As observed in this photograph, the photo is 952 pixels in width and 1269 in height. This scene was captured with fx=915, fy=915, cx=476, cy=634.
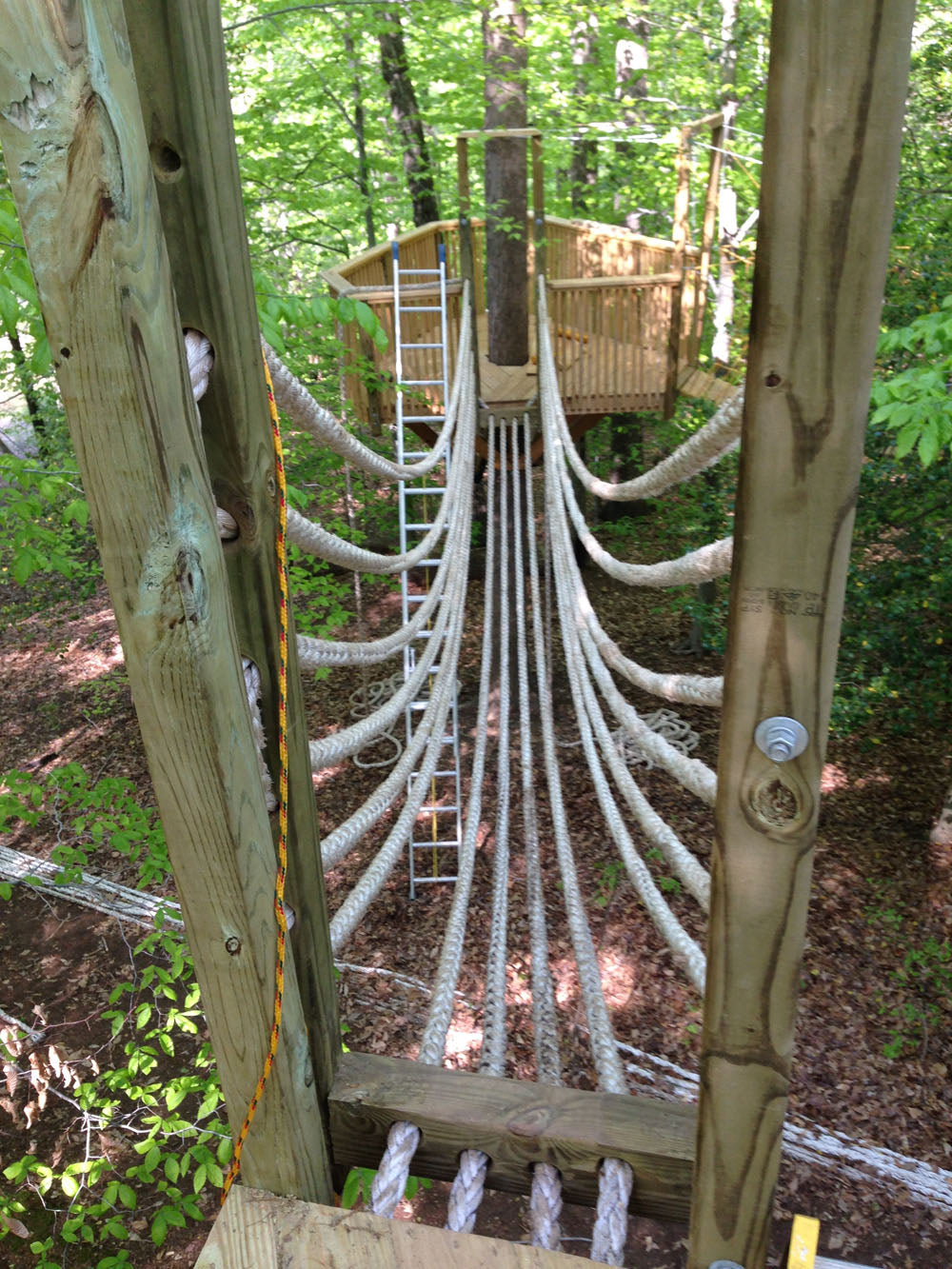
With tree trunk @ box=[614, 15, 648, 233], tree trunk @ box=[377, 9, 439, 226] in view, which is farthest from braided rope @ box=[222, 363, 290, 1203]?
tree trunk @ box=[614, 15, 648, 233]

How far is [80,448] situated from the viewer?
29.2 inches

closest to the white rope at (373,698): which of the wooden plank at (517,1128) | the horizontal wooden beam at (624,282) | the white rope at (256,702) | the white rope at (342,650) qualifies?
the horizontal wooden beam at (624,282)

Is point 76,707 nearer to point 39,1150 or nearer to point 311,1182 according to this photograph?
point 39,1150

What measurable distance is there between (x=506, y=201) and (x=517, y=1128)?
6.89m

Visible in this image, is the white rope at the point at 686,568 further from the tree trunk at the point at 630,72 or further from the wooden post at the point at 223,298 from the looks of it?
the tree trunk at the point at 630,72

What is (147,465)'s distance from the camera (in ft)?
2.42

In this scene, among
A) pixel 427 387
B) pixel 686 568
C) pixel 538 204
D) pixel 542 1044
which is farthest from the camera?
pixel 538 204

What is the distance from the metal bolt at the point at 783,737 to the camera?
2.49 ft

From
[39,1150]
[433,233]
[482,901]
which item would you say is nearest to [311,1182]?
[39,1150]

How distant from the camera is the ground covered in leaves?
360cm

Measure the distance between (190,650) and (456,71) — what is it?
7964 mm

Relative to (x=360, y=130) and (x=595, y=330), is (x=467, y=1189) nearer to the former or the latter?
(x=595, y=330)

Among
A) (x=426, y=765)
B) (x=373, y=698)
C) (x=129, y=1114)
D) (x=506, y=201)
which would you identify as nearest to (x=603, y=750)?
(x=426, y=765)

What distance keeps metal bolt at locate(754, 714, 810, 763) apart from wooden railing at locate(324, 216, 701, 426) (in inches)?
186
